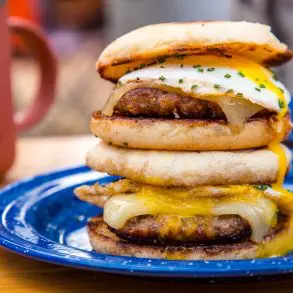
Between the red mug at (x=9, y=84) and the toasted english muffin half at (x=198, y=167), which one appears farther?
the red mug at (x=9, y=84)

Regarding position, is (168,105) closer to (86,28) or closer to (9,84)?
(9,84)

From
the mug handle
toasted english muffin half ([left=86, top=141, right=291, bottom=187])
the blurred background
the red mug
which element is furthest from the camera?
the blurred background

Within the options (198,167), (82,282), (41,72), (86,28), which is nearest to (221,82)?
(198,167)

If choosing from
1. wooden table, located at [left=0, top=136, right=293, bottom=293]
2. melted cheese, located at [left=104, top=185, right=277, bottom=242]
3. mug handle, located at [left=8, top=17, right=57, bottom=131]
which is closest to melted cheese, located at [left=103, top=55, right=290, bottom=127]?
melted cheese, located at [left=104, top=185, right=277, bottom=242]

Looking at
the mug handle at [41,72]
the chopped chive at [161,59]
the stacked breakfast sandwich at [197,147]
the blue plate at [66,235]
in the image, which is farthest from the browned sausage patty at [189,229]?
the mug handle at [41,72]

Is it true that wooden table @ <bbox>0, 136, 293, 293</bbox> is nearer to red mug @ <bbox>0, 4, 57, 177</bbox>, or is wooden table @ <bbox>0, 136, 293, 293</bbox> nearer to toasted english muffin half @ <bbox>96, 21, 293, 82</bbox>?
toasted english muffin half @ <bbox>96, 21, 293, 82</bbox>

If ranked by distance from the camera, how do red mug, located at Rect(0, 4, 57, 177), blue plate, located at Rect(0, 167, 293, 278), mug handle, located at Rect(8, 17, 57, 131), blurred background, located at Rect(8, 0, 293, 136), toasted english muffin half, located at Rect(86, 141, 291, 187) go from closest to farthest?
blue plate, located at Rect(0, 167, 293, 278) → toasted english muffin half, located at Rect(86, 141, 291, 187) → red mug, located at Rect(0, 4, 57, 177) → mug handle, located at Rect(8, 17, 57, 131) → blurred background, located at Rect(8, 0, 293, 136)

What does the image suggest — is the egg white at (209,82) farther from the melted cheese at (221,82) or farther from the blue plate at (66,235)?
the blue plate at (66,235)
